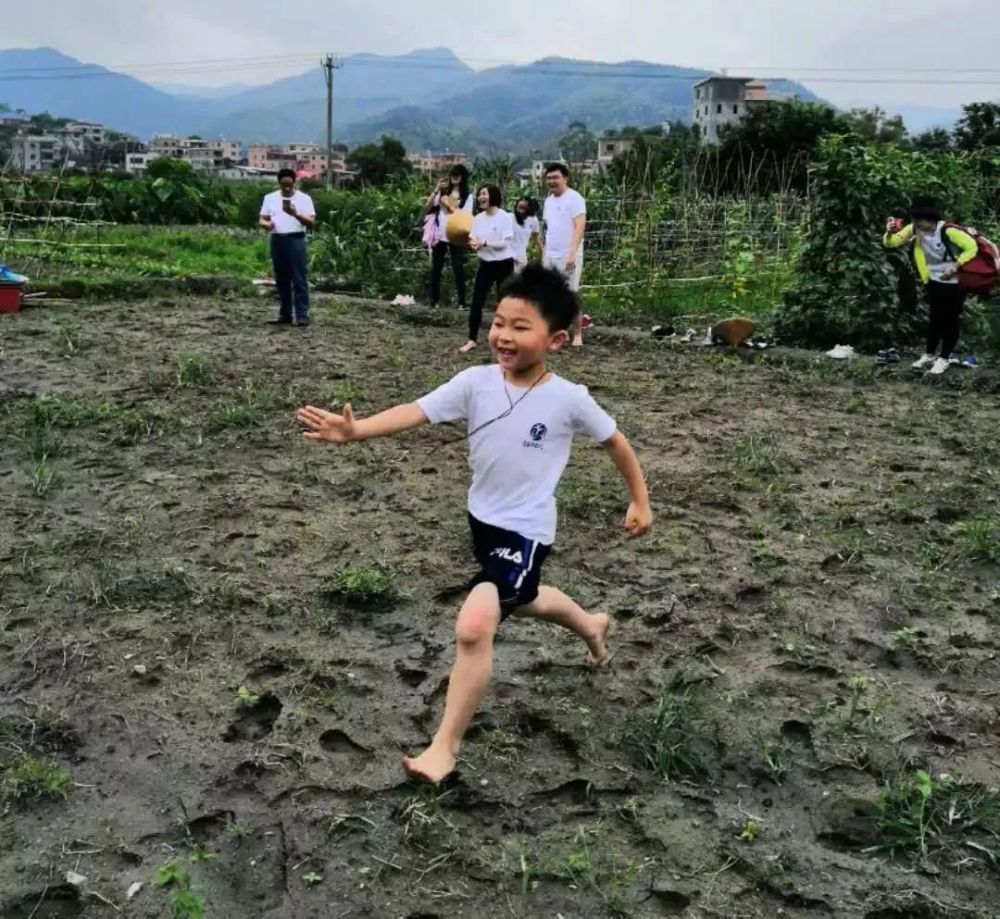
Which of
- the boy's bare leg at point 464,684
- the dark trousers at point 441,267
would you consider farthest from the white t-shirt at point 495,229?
the boy's bare leg at point 464,684

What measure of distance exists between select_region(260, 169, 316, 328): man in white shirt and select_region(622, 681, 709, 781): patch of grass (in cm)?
775

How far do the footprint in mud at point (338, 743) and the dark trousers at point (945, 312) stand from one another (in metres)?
7.53

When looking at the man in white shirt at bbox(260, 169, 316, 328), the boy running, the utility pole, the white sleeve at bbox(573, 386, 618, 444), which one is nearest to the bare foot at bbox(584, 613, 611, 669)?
the boy running

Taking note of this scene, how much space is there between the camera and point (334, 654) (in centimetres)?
373

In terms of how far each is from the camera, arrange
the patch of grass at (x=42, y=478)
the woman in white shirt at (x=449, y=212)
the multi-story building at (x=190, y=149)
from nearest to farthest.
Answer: the patch of grass at (x=42, y=478), the woman in white shirt at (x=449, y=212), the multi-story building at (x=190, y=149)

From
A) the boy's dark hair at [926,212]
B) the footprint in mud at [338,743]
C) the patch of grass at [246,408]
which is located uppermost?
the boy's dark hair at [926,212]

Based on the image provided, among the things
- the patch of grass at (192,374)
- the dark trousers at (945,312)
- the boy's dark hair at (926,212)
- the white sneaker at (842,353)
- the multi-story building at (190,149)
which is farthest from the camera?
the multi-story building at (190,149)

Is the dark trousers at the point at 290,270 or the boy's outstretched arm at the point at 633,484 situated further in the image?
the dark trousers at the point at 290,270

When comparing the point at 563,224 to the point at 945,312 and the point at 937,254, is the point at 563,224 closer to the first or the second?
the point at 937,254

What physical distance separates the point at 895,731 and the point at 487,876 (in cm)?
151

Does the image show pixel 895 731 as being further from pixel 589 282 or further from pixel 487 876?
pixel 589 282

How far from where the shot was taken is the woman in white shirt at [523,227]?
9758mm

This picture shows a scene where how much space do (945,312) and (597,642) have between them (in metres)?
6.82

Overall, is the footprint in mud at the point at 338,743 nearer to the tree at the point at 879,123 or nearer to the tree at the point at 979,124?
the tree at the point at 979,124
